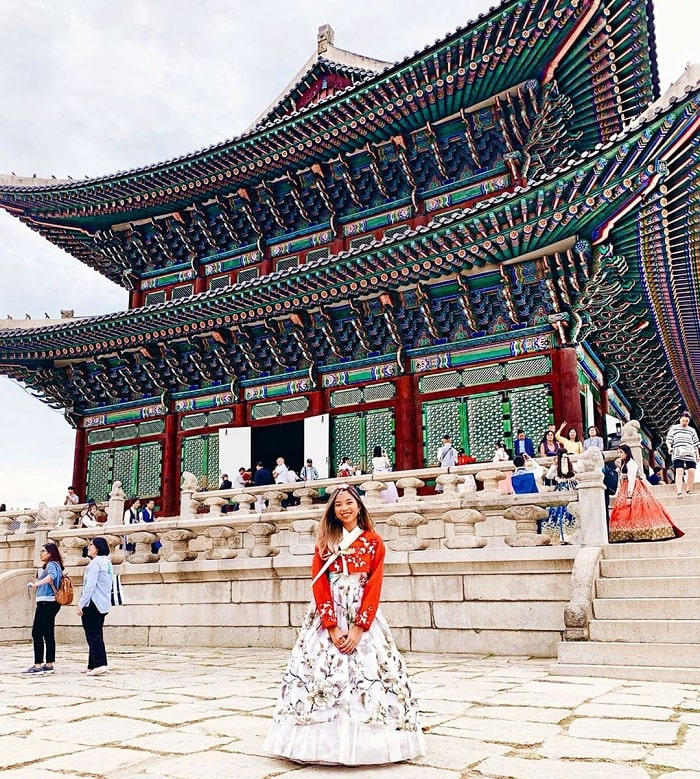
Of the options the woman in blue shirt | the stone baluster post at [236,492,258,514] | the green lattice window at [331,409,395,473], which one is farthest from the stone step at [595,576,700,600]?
the green lattice window at [331,409,395,473]

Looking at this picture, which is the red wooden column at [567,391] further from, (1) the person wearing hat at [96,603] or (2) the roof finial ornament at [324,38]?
(2) the roof finial ornament at [324,38]

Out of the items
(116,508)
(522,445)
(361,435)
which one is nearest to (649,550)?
(522,445)

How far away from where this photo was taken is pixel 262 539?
1086 cm

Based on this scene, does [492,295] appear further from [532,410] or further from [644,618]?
[644,618]

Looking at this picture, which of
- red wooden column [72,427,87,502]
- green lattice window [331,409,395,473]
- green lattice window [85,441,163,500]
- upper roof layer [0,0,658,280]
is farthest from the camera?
red wooden column [72,427,87,502]

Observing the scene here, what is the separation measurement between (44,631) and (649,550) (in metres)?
7.38

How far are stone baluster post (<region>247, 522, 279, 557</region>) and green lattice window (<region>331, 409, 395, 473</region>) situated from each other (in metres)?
5.10

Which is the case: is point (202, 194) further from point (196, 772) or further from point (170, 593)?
point (196, 772)

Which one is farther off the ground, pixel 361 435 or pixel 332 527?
pixel 361 435

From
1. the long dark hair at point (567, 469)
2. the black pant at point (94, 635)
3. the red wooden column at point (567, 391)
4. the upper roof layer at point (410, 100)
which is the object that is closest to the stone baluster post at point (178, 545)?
the black pant at point (94, 635)

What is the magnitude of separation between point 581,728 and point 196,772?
2.48m

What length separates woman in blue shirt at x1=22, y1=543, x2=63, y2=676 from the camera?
870cm

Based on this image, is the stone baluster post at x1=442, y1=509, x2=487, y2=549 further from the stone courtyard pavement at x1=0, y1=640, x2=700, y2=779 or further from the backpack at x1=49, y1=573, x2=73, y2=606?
the backpack at x1=49, y1=573, x2=73, y2=606

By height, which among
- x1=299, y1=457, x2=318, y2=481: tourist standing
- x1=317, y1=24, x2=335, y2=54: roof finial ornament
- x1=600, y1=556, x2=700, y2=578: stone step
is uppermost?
x1=317, y1=24, x2=335, y2=54: roof finial ornament
